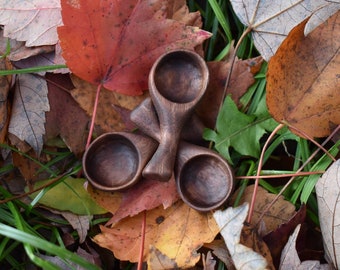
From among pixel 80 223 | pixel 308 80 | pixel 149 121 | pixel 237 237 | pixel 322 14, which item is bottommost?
pixel 80 223

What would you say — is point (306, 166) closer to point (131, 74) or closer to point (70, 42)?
point (131, 74)

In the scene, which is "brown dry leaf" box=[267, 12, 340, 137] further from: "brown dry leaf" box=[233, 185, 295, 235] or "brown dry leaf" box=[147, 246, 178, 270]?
"brown dry leaf" box=[147, 246, 178, 270]

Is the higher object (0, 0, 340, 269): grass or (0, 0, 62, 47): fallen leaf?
(0, 0, 62, 47): fallen leaf

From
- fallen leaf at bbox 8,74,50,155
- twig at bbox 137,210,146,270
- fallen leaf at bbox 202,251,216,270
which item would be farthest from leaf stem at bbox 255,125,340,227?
fallen leaf at bbox 8,74,50,155

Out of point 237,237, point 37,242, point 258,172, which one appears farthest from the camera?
point 258,172

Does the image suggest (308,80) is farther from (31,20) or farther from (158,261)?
(31,20)

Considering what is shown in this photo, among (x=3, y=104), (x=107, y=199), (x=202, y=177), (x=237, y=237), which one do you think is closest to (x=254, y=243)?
(x=237, y=237)

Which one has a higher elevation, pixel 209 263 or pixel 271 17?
pixel 271 17
